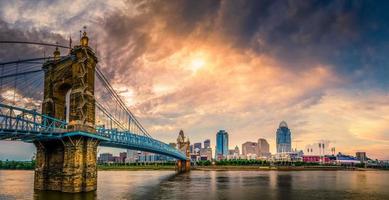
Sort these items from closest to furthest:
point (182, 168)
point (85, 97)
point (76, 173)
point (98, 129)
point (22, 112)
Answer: point (22, 112) < point (76, 173) < point (85, 97) < point (98, 129) < point (182, 168)

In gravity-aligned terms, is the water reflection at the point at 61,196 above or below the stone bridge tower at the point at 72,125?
below

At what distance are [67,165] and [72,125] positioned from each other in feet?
19.6

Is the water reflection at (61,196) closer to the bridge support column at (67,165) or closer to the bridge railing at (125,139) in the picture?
the bridge support column at (67,165)

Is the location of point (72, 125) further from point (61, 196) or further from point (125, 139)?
point (125, 139)

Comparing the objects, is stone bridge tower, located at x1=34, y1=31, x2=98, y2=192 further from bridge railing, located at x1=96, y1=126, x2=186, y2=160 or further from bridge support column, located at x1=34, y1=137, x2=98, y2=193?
bridge railing, located at x1=96, y1=126, x2=186, y2=160

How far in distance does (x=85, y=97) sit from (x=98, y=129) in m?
6.73

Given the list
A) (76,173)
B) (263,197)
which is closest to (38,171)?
(76,173)

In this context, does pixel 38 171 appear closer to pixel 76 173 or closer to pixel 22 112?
pixel 76 173

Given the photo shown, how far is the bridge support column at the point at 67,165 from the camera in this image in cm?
4903

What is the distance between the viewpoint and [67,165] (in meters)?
49.2

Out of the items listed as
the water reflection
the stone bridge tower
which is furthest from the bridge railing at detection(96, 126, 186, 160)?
the water reflection

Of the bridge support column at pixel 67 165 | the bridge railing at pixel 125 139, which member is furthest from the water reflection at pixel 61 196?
the bridge railing at pixel 125 139

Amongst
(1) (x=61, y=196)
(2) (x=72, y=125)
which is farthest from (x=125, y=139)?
(1) (x=61, y=196)

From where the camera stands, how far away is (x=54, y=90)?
187ft
